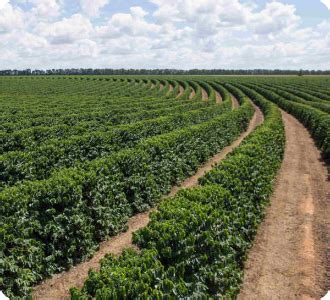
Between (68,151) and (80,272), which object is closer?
(80,272)

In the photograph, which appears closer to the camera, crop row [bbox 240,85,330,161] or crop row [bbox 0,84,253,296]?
crop row [bbox 0,84,253,296]

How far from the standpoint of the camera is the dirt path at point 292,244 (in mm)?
10914

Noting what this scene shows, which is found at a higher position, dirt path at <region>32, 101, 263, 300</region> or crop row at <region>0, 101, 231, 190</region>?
crop row at <region>0, 101, 231, 190</region>

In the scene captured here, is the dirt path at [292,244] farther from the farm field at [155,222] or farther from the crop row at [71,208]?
the crop row at [71,208]

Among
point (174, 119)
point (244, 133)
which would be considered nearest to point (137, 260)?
point (174, 119)

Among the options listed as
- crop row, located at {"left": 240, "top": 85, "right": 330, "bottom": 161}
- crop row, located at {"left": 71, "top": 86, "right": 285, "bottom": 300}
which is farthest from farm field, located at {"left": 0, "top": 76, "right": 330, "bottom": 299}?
crop row, located at {"left": 240, "top": 85, "right": 330, "bottom": 161}

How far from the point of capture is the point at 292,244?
44.3ft

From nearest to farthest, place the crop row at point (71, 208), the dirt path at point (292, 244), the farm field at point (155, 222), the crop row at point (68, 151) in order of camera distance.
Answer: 1. the farm field at point (155, 222)
2. the crop row at point (71, 208)
3. the dirt path at point (292, 244)
4. the crop row at point (68, 151)

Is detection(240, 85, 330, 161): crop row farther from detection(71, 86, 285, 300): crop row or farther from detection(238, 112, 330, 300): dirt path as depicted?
detection(71, 86, 285, 300): crop row

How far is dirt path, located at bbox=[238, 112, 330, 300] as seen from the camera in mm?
10914

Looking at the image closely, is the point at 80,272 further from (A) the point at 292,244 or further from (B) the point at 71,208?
(A) the point at 292,244

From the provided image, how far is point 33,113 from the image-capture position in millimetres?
31172

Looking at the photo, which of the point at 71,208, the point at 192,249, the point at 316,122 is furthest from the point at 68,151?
the point at 316,122

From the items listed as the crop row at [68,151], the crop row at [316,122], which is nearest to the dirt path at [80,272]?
the crop row at [68,151]
